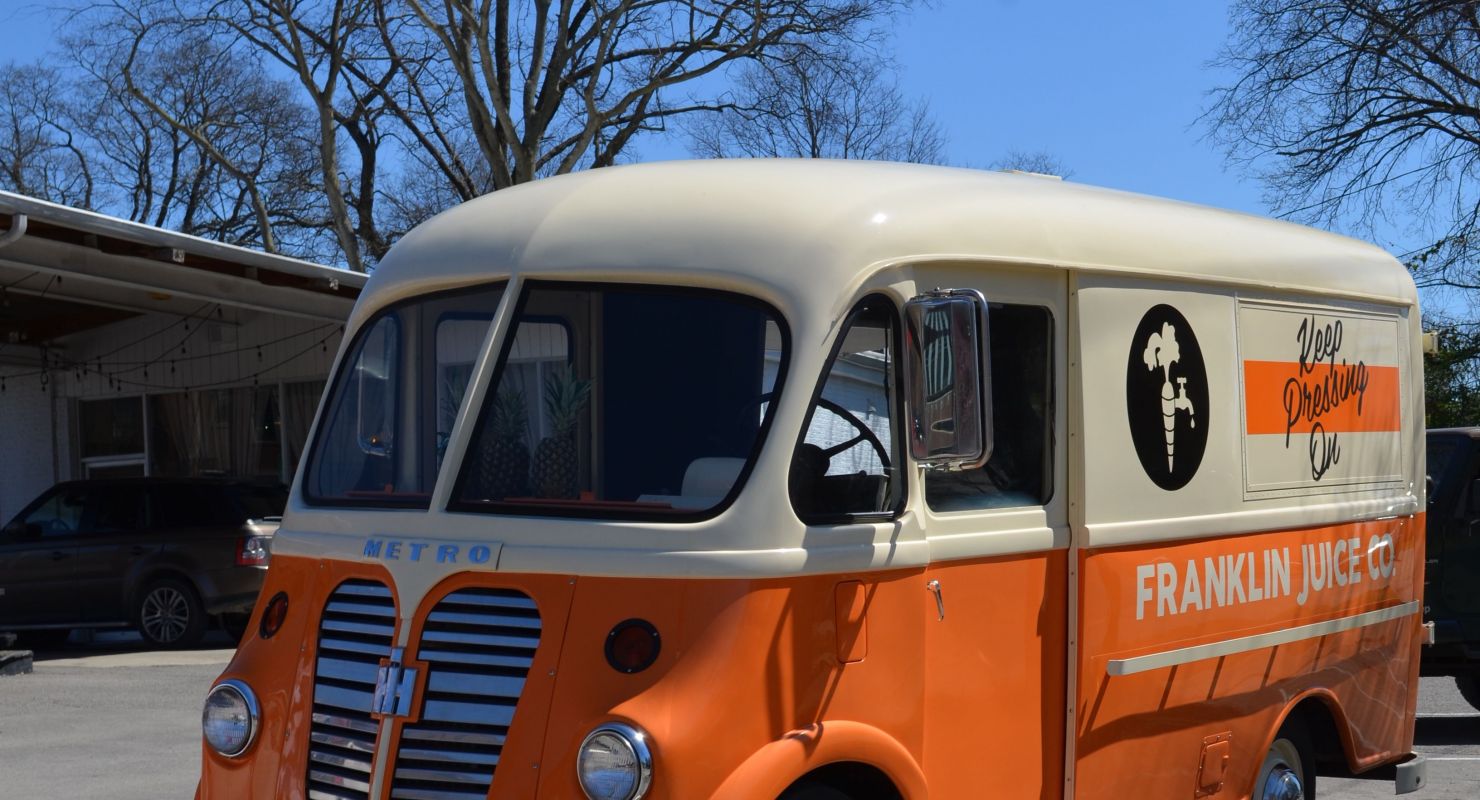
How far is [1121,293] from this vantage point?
18.8 ft

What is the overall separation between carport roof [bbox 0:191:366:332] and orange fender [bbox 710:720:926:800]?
12.1 metres

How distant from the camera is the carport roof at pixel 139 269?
15.2 m

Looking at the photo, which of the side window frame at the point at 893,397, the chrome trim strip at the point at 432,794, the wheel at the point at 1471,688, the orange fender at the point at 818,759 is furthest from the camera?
the wheel at the point at 1471,688

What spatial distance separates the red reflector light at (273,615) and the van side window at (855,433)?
169 cm

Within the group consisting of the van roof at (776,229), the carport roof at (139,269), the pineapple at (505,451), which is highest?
the carport roof at (139,269)

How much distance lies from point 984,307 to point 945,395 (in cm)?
28

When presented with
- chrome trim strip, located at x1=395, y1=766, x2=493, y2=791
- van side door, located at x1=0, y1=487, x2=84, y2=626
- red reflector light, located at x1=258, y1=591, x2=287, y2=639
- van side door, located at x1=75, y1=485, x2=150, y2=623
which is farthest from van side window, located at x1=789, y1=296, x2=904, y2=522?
van side door, located at x1=0, y1=487, x2=84, y2=626

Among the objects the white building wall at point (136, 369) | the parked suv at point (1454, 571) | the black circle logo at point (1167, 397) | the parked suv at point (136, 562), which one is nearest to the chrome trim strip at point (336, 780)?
the black circle logo at point (1167, 397)

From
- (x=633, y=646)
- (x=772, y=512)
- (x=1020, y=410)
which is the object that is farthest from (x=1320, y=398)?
(x=633, y=646)

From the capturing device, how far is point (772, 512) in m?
4.60

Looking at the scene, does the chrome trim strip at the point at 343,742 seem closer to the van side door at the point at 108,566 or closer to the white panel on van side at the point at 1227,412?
the white panel on van side at the point at 1227,412

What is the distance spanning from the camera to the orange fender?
432 cm

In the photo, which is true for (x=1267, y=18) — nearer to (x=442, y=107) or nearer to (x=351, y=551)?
(x=442, y=107)

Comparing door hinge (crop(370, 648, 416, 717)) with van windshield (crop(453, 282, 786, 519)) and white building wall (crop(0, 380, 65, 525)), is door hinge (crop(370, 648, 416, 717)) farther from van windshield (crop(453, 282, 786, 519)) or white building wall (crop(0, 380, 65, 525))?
white building wall (crop(0, 380, 65, 525))
